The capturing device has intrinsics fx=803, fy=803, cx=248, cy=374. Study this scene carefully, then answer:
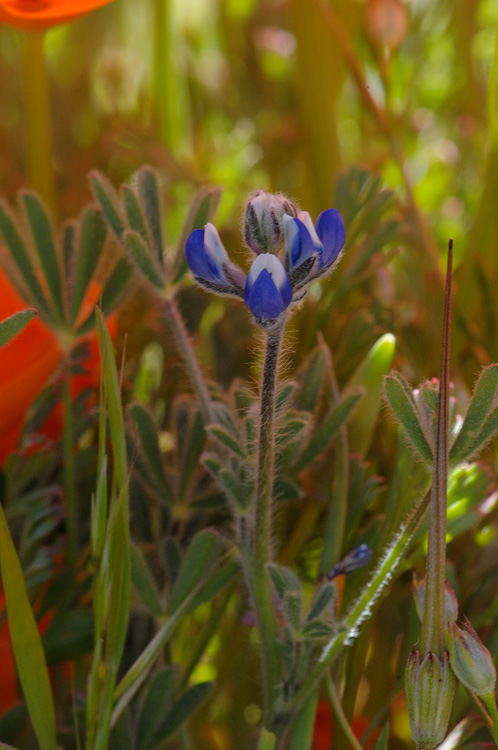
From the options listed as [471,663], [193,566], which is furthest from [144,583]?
[471,663]

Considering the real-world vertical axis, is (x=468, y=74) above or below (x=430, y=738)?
above

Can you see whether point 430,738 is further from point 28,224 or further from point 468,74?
point 468,74

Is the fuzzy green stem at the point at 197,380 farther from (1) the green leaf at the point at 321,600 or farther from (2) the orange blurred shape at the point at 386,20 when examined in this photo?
(2) the orange blurred shape at the point at 386,20

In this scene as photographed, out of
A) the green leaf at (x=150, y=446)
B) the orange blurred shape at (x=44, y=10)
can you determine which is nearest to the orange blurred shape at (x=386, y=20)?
the orange blurred shape at (x=44, y=10)

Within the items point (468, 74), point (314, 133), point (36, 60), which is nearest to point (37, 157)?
point (36, 60)

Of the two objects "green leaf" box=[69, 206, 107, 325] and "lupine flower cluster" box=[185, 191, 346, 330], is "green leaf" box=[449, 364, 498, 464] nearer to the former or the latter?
"lupine flower cluster" box=[185, 191, 346, 330]

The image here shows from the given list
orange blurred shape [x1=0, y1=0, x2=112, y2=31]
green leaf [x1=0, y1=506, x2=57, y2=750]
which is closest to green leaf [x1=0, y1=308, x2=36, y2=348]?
green leaf [x1=0, y1=506, x2=57, y2=750]

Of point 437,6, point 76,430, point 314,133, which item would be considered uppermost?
point 437,6
